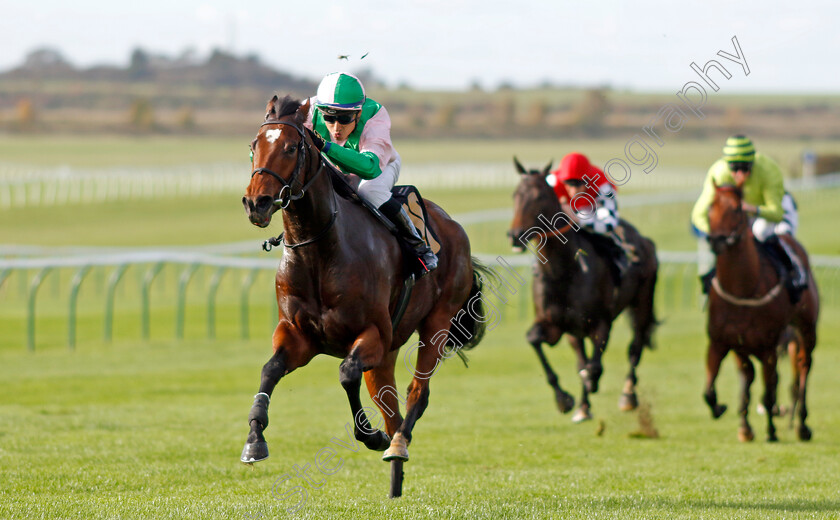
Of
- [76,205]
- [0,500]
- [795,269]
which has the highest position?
[795,269]

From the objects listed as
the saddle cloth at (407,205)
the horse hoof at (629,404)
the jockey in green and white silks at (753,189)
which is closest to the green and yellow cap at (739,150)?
the jockey in green and white silks at (753,189)

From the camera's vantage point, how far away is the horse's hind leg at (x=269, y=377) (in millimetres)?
4875

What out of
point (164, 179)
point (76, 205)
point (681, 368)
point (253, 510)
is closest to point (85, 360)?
point (681, 368)

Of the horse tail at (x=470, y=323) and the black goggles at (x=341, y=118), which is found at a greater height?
the black goggles at (x=341, y=118)

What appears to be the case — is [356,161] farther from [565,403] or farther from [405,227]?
[565,403]

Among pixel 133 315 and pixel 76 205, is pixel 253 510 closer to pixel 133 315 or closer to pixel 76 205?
pixel 133 315

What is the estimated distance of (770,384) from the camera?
29.2ft

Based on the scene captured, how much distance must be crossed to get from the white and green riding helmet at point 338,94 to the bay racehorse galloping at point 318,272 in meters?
0.33

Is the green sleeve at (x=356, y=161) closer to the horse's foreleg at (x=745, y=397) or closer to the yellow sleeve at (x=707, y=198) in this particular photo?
the yellow sleeve at (x=707, y=198)

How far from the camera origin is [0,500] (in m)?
5.38

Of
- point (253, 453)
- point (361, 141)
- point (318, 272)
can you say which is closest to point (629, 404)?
point (361, 141)

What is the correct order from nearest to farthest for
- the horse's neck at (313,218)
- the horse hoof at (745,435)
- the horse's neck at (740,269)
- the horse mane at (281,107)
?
the horse mane at (281,107) → the horse's neck at (313,218) → the horse's neck at (740,269) → the horse hoof at (745,435)

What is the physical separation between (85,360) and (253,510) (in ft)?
27.4

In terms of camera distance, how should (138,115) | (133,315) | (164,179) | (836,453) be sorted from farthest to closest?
(138,115) < (164,179) < (133,315) < (836,453)
